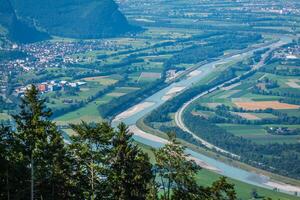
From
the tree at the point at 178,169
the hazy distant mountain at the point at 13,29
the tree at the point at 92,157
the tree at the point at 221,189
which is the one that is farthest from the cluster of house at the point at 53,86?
the tree at the point at 221,189

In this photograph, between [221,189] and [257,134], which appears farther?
[257,134]

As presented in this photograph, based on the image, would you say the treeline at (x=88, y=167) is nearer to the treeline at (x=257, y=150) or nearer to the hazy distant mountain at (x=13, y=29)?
the treeline at (x=257, y=150)

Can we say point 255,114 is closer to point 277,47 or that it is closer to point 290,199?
point 290,199

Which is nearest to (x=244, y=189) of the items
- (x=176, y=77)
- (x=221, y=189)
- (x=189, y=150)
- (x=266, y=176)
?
(x=266, y=176)

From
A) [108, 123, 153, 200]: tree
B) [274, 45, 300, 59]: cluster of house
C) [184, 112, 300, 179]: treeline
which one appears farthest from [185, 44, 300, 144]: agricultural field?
[108, 123, 153, 200]: tree

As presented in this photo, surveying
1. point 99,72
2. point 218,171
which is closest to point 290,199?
point 218,171

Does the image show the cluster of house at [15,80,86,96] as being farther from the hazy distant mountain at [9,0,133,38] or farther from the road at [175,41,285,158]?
the hazy distant mountain at [9,0,133,38]

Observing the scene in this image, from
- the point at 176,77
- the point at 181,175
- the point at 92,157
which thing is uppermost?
the point at 92,157

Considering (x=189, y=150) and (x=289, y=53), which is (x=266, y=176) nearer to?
(x=189, y=150)
